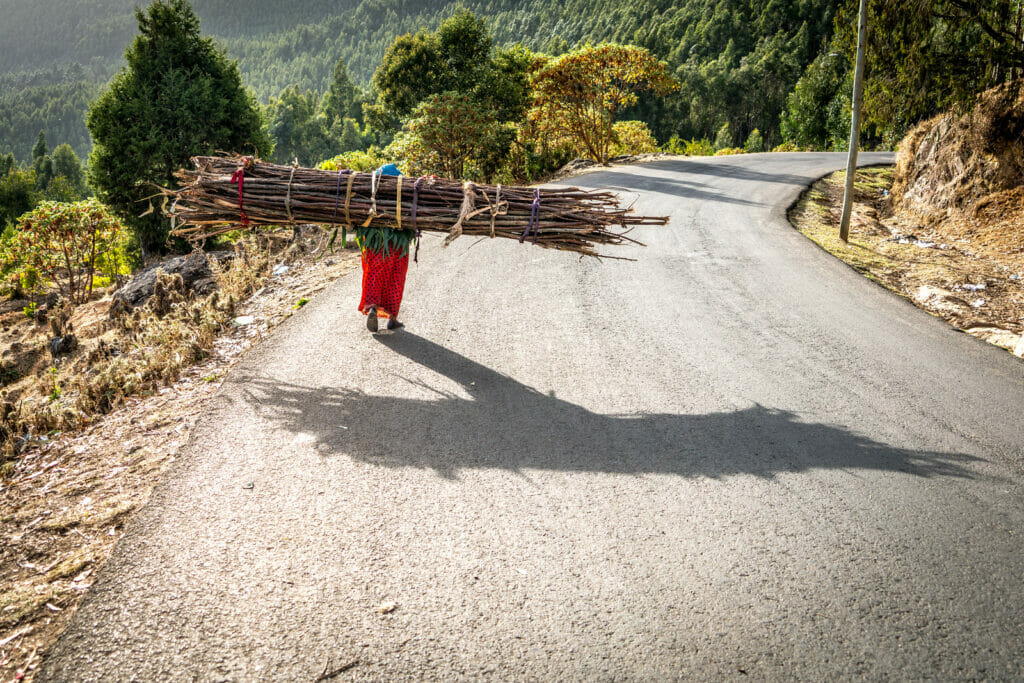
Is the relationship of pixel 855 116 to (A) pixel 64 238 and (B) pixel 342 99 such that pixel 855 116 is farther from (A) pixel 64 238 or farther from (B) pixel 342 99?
(B) pixel 342 99

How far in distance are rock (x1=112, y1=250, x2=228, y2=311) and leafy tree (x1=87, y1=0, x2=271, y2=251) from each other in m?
9.53

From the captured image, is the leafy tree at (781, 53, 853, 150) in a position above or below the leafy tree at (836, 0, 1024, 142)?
above

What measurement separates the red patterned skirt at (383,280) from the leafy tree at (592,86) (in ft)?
48.5

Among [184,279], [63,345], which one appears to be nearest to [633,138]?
[184,279]

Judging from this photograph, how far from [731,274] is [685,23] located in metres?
103

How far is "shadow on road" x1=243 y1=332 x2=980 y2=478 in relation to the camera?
11.8ft

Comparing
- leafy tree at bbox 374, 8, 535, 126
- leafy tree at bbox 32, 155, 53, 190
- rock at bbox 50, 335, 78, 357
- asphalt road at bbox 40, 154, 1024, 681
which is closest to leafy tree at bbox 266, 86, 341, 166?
leafy tree at bbox 32, 155, 53, 190

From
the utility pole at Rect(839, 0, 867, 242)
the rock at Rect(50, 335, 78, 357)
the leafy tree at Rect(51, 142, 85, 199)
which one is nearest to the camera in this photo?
the utility pole at Rect(839, 0, 867, 242)

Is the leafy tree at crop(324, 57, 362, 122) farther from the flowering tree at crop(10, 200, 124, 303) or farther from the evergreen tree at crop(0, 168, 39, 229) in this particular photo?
the flowering tree at crop(10, 200, 124, 303)

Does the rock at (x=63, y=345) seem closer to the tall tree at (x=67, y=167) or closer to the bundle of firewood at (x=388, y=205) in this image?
the bundle of firewood at (x=388, y=205)

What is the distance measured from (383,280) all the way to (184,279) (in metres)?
4.97

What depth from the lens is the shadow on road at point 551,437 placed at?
11.8ft

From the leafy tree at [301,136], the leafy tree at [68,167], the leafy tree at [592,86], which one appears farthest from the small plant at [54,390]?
the leafy tree at [301,136]

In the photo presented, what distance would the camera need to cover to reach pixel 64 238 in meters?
16.8
